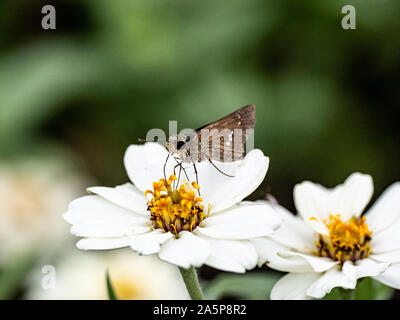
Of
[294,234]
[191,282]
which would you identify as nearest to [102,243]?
[191,282]

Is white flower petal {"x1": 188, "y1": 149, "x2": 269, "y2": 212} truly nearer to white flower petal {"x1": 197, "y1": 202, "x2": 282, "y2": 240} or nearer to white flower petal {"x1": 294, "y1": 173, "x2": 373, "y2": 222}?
white flower petal {"x1": 197, "y1": 202, "x2": 282, "y2": 240}

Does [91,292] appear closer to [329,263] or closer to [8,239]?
[8,239]

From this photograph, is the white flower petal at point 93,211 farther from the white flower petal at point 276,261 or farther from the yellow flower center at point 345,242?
the yellow flower center at point 345,242

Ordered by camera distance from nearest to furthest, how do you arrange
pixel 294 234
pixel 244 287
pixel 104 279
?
1. pixel 294 234
2. pixel 244 287
3. pixel 104 279

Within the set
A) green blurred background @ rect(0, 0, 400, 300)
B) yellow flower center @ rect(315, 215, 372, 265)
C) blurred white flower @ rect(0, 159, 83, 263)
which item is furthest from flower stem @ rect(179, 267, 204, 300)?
green blurred background @ rect(0, 0, 400, 300)

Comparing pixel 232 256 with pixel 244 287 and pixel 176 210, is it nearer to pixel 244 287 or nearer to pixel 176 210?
pixel 176 210

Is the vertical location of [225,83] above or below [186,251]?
above

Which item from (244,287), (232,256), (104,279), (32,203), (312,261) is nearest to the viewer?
(232,256)

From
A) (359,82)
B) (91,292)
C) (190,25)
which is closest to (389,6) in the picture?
(359,82)
